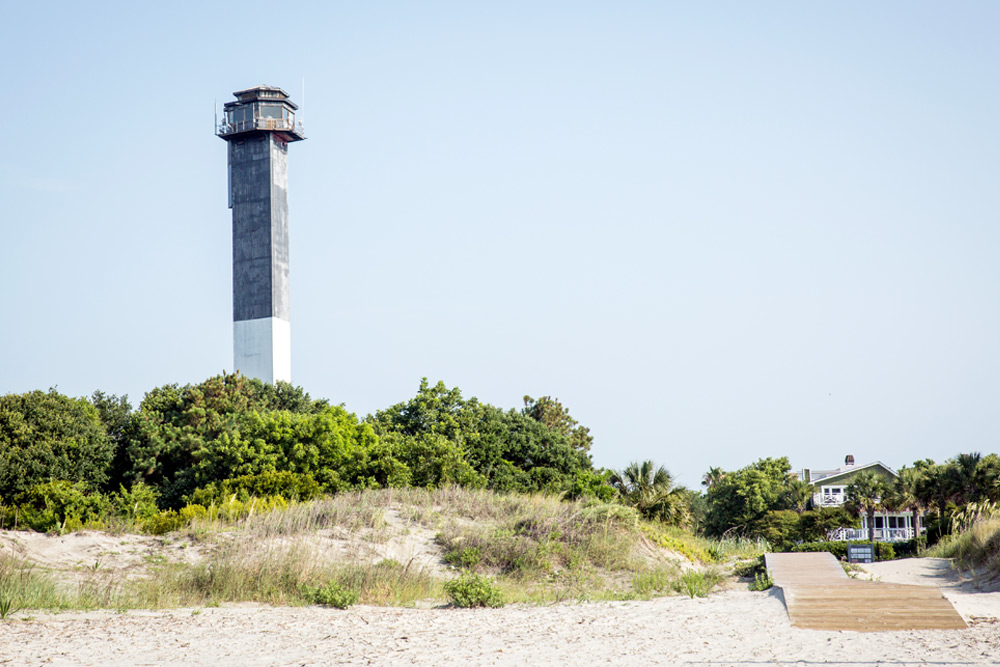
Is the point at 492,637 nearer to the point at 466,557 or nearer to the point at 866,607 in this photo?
the point at 866,607

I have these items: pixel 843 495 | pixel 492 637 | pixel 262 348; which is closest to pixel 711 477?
pixel 843 495

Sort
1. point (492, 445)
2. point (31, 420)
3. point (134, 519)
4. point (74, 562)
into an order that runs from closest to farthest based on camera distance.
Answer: point (74, 562), point (134, 519), point (31, 420), point (492, 445)

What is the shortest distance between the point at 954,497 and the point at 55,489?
35.1 m

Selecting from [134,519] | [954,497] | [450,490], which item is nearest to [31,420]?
[134,519]

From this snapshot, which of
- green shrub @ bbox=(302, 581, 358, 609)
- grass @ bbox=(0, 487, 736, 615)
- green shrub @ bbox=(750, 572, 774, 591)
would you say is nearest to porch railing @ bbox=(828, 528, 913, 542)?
grass @ bbox=(0, 487, 736, 615)

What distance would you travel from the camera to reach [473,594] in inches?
433

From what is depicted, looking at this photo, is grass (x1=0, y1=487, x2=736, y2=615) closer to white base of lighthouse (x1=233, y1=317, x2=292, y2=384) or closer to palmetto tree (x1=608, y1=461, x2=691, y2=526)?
palmetto tree (x1=608, y1=461, x2=691, y2=526)

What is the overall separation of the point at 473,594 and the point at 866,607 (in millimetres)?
4507

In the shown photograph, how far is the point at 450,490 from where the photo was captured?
21375 millimetres

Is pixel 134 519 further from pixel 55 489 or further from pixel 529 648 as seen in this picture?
pixel 529 648

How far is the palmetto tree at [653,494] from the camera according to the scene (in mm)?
25953

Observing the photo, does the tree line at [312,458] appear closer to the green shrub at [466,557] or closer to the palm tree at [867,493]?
the palm tree at [867,493]

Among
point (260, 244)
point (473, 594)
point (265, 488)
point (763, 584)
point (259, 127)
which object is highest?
point (259, 127)

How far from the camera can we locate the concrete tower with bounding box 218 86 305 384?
66.6 metres
